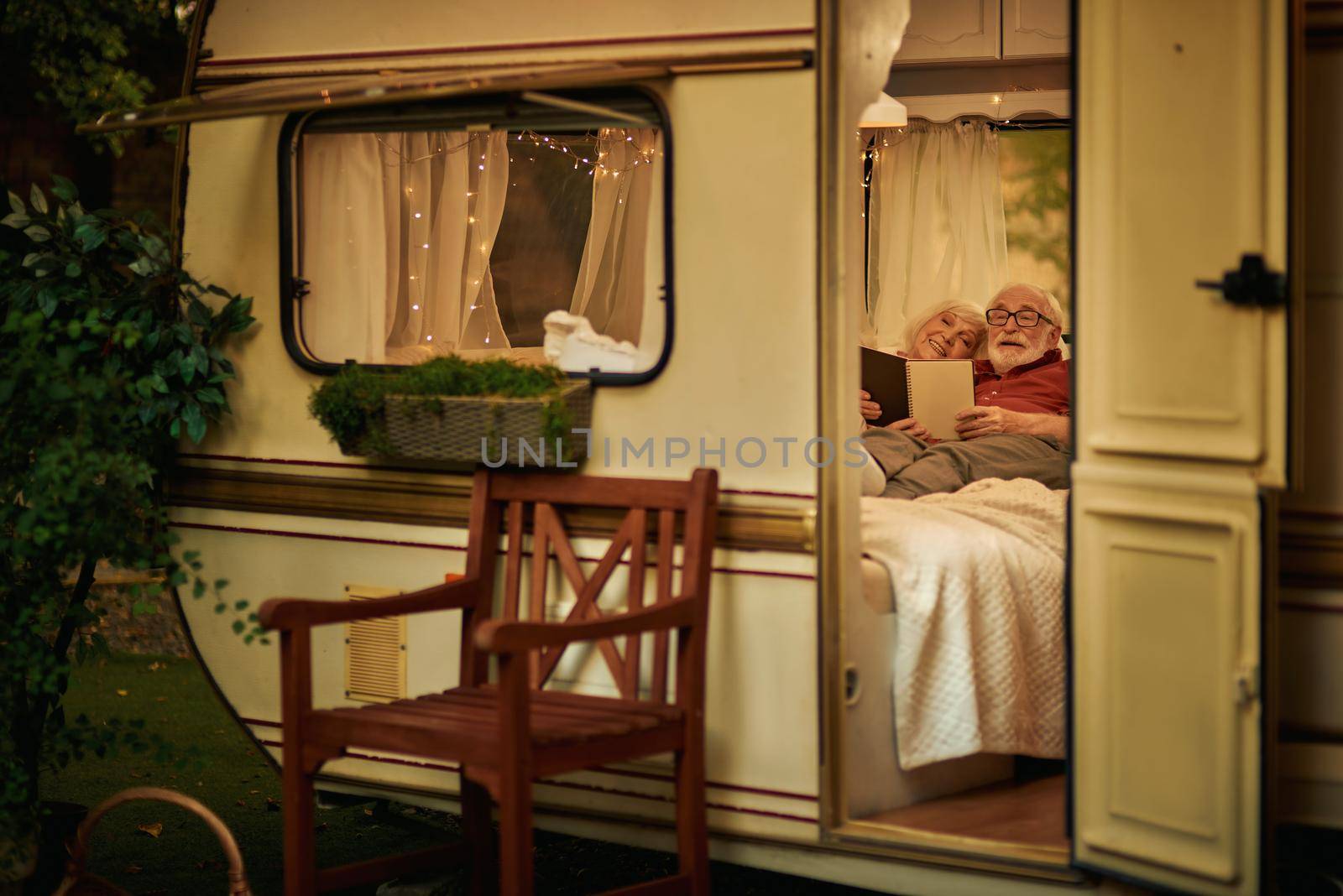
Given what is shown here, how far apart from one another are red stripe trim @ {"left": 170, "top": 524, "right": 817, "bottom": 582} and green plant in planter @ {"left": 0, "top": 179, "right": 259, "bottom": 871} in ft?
0.52

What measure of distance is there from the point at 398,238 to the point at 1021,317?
8.64ft

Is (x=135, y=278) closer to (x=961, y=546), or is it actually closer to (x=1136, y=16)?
(x=961, y=546)

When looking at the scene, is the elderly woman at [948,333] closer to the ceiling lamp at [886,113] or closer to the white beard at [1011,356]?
the white beard at [1011,356]

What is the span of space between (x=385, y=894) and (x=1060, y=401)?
10.1 ft

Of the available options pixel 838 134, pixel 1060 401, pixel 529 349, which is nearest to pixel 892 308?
pixel 1060 401

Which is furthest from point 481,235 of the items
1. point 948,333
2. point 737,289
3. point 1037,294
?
point 1037,294

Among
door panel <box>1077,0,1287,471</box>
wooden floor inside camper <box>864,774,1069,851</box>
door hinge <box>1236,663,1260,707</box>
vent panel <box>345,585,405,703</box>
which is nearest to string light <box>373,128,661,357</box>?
vent panel <box>345,585,405,703</box>

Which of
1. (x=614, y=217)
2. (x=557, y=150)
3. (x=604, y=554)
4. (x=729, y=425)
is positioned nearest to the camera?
(x=729, y=425)

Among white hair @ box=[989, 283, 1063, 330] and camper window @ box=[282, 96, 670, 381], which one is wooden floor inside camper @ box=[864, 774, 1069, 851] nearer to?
camper window @ box=[282, 96, 670, 381]

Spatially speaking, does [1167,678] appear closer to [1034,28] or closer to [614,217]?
[614,217]

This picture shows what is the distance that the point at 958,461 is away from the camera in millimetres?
4887

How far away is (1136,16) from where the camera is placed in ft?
10.1

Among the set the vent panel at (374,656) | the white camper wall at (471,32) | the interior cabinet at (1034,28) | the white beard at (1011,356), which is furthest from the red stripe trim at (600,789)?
the interior cabinet at (1034,28)

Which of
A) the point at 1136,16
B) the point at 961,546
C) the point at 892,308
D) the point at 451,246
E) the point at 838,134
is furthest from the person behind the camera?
the point at 892,308
